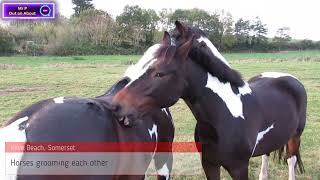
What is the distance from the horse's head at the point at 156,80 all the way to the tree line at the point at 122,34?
3167 cm

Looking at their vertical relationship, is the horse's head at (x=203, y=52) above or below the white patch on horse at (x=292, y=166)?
above

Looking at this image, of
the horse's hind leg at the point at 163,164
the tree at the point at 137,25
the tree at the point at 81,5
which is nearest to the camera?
the horse's hind leg at the point at 163,164

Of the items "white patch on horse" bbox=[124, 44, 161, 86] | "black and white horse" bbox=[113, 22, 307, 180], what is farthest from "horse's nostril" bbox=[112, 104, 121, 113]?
"white patch on horse" bbox=[124, 44, 161, 86]

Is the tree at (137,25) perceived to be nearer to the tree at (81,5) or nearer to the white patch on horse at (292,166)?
the tree at (81,5)

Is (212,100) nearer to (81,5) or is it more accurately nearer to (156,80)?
(156,80)

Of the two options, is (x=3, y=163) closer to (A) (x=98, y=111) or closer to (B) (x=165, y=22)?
(A) (x=98, y=111)

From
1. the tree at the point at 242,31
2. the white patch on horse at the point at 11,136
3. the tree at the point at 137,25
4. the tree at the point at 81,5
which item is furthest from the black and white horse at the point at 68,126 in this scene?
Answer: the tree at the point at 81,5

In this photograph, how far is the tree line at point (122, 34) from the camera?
39.0 m

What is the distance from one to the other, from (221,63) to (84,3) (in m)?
59.4

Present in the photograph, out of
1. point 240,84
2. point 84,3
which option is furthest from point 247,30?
point 240,84

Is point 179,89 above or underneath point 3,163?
above

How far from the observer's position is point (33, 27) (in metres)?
41.6

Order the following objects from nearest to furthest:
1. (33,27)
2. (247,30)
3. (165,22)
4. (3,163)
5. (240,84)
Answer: (3,163) → (240,84) → (33,27) → (165,22) → (247,30)

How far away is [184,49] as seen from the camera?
8.99 feet
